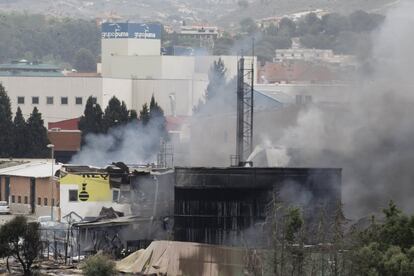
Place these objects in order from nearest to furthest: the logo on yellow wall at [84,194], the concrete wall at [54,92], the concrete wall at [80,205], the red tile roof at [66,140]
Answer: the concrete wall at [80,205] < the logo on yellow wall at [84,194] < the red tile roof at [66,140] < the concrete wall at [54,92]

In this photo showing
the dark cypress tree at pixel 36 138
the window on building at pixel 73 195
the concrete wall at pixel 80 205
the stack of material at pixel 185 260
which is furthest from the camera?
the dark cypress tree at pixel 36 138

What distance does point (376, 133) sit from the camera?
53.9 m

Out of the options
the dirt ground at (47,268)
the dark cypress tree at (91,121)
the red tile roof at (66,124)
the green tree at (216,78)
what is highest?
the green tree at (216,78)

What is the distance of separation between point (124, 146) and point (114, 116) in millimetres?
5567

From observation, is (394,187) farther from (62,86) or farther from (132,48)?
(132,48)

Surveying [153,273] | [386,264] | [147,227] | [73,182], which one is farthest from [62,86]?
[386,264]

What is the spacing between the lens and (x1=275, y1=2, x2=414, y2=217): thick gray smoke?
52125mm

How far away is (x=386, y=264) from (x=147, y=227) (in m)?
15.6

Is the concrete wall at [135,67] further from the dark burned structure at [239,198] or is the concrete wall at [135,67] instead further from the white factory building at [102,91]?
the dark burned structure at [239,198]

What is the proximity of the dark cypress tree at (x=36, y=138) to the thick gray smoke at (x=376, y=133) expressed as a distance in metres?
21.9

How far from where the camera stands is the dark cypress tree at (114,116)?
8144cm

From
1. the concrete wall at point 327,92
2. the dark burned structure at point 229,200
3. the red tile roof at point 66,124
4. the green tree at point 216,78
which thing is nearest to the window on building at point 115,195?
the concrete wall at point 327,92

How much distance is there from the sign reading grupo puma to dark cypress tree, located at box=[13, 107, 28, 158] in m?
39.6

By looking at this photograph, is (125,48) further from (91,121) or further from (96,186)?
(96,186)
